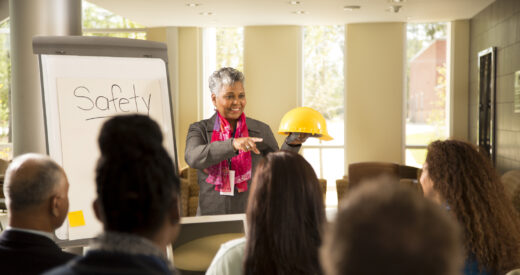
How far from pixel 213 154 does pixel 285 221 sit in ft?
3.74

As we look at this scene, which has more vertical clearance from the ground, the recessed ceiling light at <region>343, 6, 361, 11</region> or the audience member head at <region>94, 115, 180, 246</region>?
the recessed ceiling light at <region>343, 6, 361, 11</region>

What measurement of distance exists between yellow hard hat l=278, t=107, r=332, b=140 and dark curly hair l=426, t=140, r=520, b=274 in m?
0.81

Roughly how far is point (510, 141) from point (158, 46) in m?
4.79

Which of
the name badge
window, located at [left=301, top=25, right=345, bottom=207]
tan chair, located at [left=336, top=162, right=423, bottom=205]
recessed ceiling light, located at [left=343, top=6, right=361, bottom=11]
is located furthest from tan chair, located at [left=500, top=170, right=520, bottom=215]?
window, located at [left=301, top=25, right=345, bottom=207]

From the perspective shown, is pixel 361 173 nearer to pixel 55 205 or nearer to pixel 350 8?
pixel 350 8

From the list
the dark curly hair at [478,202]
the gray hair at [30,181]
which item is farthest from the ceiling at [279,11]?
the gray hair at [30,181]

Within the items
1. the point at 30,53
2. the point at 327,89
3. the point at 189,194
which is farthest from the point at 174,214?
the point at 327,89

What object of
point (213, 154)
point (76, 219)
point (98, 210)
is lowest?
point (76, 219)

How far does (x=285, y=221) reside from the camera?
4.32 ft

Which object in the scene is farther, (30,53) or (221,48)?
(221,48)

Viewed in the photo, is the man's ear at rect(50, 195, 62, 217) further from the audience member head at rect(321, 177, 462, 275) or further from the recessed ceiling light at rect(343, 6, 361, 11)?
the recessed ceiling light at rect(343, 6, 361, 11)

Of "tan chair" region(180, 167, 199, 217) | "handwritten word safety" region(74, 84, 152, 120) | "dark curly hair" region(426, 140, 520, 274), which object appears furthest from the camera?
"tan chair" region(180, 167, 199, 217)

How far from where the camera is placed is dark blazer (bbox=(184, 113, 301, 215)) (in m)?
2.41

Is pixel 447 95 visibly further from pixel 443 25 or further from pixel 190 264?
pixel 190 264
